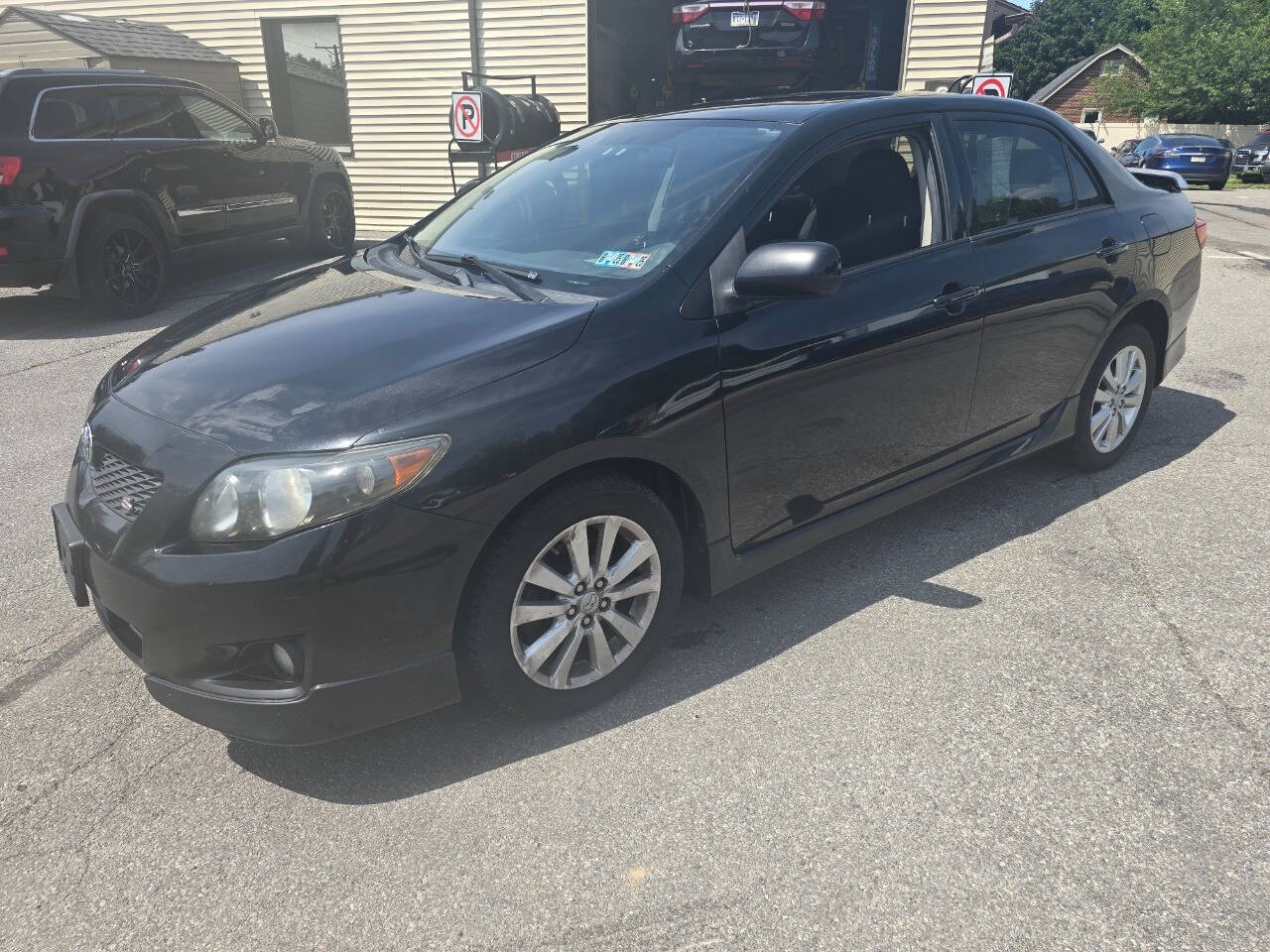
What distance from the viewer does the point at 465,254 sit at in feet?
11.3

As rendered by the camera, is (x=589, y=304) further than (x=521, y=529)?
Yes

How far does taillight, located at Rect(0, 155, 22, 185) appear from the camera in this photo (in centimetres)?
712

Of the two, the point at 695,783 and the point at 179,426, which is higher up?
the point at 179,426

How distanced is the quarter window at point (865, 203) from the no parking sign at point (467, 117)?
7590mm

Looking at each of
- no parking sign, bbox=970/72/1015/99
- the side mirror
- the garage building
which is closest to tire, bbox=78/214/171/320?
the garage building

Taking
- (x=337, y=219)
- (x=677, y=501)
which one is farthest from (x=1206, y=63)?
(x=677, y=501)

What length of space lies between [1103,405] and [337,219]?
8.71 meters

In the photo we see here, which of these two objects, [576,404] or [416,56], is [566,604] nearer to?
[576,404]

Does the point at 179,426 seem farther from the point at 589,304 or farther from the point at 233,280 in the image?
the point at 233,280

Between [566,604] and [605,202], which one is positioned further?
[605,202]

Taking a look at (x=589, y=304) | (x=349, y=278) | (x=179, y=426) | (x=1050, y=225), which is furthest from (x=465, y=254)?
(x=1050, y=225)

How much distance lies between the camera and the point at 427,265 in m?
3.44

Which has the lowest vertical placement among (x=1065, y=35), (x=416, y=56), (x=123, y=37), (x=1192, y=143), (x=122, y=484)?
(x=1192, y=143)

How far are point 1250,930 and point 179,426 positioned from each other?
2775 millimetres
